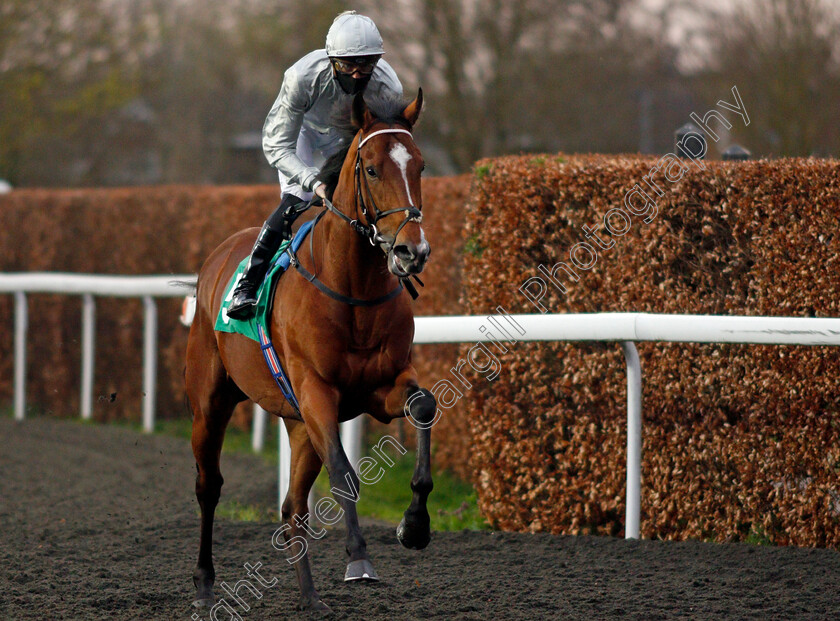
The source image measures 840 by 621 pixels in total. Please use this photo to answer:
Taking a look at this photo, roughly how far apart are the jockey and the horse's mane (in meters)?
0.05

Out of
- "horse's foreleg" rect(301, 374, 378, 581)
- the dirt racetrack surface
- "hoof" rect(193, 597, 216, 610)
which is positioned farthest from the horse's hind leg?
"horse's foreleg" rect(301, 374, 378, 581)

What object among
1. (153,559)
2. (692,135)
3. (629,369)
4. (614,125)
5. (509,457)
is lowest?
(153,559)

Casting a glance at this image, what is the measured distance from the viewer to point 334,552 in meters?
5.50

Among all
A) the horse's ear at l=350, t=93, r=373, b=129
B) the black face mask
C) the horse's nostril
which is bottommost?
the horse's nostril

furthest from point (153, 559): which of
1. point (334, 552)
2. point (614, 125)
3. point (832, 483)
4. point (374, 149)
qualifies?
point (614, 125)

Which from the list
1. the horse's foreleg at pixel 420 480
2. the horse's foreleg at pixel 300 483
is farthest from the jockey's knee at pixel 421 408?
the horse's foreleg at pixel 300 483

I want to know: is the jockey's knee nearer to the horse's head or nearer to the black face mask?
the horse's head

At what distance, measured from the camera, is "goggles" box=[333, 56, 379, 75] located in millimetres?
4312

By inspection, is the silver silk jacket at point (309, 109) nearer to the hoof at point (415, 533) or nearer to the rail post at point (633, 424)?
the hoof at point (415, 533)

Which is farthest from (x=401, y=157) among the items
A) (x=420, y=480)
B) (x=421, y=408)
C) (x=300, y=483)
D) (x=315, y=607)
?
(x=315, y=607)

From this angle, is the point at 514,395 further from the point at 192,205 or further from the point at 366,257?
the point at 192,205

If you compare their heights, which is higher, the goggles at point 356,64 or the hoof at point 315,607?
the goggles at point 356,64

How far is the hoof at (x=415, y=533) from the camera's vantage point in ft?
13.1

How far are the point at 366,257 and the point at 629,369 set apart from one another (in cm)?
162
